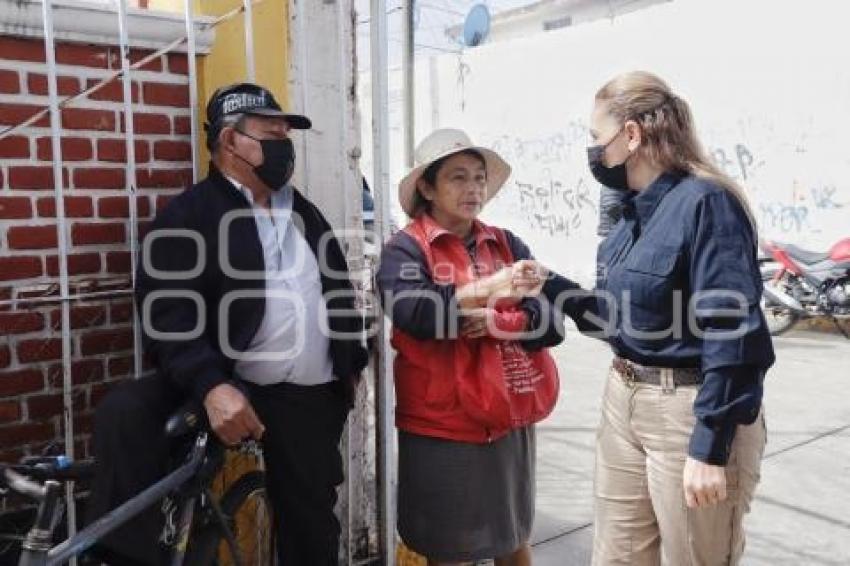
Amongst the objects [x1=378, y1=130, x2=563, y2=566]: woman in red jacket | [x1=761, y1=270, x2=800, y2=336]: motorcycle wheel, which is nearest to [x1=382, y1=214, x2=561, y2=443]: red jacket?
[x1=378, y1=130, x2=563, y2=566]: woman in red jacket

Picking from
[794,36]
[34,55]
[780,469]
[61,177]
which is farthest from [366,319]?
[794,36]

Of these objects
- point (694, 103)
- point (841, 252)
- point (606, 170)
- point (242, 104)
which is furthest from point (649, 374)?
point (694, 103)

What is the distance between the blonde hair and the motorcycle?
6439 mm

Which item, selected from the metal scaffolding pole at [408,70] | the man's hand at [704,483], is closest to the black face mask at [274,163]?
the man's hand at [704,483]

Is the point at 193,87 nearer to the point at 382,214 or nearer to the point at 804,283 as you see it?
the point at 382,214

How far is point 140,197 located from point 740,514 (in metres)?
1.94

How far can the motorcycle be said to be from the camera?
25.6ft

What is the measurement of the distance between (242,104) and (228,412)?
2.76 ft

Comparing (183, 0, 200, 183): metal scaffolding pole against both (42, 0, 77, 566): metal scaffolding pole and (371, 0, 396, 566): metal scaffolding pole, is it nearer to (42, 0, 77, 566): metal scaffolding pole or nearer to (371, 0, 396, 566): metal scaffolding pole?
(42, 0, 77, 566): metal scaffolding pole

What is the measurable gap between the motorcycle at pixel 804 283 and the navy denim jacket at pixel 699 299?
649 cm

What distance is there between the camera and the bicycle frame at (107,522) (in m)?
1.55

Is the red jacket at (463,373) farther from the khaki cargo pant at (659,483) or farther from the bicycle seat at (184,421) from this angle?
the bicycle seat at (184,421)

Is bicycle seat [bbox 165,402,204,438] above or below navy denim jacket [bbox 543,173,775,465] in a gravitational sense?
below

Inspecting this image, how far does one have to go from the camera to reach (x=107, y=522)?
1714mm
